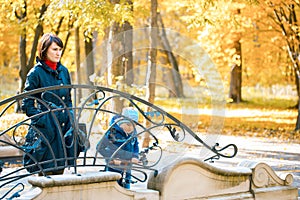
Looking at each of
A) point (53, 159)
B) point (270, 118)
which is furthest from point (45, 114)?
point (270, 118)

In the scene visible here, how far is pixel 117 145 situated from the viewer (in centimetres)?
686

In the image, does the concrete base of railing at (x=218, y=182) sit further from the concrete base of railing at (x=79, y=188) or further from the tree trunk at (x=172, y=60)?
the tree trunk at (x=172, y=60)

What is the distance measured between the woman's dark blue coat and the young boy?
50 centimetres

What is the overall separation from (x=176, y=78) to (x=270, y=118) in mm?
9525

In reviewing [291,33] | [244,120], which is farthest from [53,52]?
[244,120]

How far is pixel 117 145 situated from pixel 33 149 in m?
1.01

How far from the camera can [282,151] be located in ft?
49.6

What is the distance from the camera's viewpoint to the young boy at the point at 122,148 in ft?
22.1

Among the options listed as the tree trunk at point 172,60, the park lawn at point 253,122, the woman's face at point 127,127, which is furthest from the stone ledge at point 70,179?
the tree trunk at point 172,60

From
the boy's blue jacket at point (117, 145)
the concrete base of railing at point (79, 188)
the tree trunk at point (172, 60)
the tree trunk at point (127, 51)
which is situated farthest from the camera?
the tree trunk at point (172, 60)

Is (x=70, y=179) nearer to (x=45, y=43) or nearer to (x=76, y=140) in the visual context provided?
(x=76, y=140)

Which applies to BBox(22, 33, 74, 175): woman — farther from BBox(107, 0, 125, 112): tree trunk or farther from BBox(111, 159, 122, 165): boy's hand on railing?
BBox(107, 0, 125, 112): tree trunk

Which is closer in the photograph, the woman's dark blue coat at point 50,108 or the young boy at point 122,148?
the woman's dark blue coat at point 50,108

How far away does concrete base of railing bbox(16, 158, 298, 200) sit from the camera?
18.9ft
